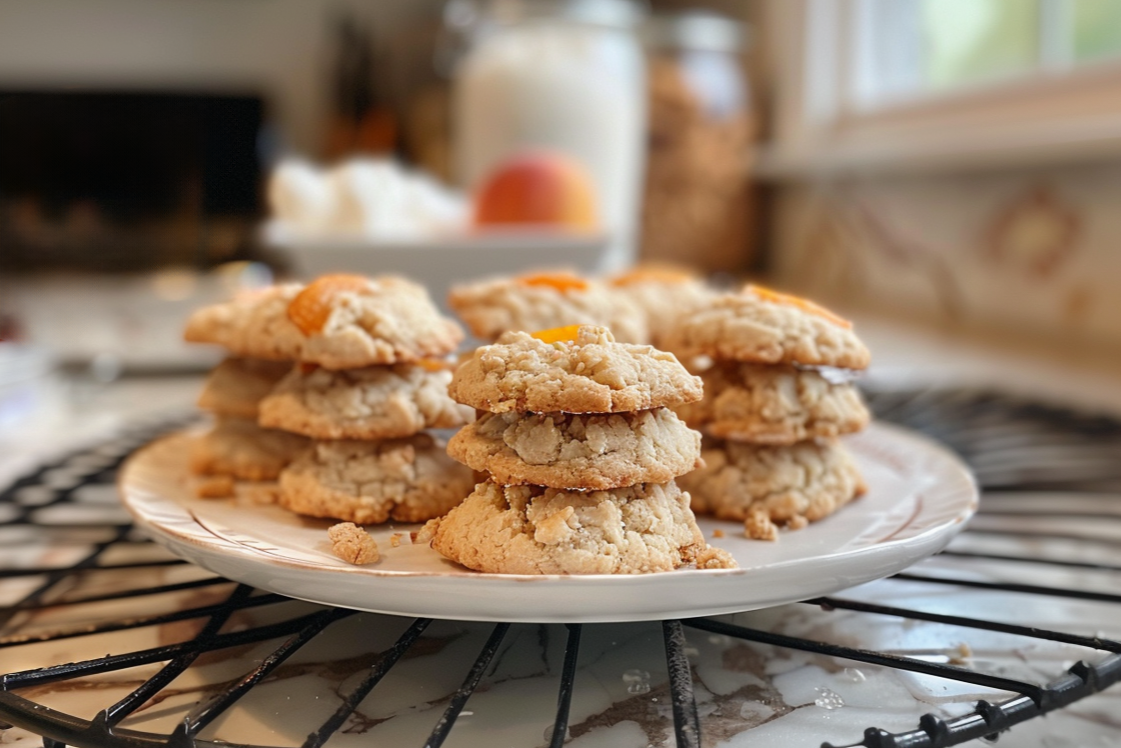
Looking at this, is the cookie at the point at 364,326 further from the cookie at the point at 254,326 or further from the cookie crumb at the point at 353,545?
the cookie crumb at the point at 353,545

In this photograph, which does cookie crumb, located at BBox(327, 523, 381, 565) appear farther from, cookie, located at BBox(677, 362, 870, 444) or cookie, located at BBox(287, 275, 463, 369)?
cookie, located at BBox(677, 362, 870, 444)

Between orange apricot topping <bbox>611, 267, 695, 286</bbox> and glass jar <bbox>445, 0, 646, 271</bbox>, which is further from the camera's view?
glass jar <bbox>445, 0, 646, 271</bbox>

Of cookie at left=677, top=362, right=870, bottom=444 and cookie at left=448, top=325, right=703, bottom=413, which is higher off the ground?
cookie at left=448, top=325, right=703, bottom=413

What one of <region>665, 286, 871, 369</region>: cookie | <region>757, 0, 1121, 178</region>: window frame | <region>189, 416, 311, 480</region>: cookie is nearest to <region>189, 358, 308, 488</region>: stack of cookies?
<region>189, 416, 311, 480</region>: cookie

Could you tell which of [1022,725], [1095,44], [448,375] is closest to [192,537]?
[448,375]

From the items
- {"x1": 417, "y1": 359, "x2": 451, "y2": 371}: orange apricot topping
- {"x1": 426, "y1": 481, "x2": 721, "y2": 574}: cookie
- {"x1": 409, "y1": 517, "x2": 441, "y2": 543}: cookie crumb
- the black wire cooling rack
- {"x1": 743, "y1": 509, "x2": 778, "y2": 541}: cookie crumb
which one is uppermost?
{"x1": 417, "y1": 359, "x2": 451, "y2": 371}: orange apricot topping

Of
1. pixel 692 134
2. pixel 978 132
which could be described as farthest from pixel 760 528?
pixel 692 134

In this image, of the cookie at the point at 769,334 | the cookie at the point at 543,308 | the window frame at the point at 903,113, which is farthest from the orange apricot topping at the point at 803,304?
the window frame at the point at 903,113
